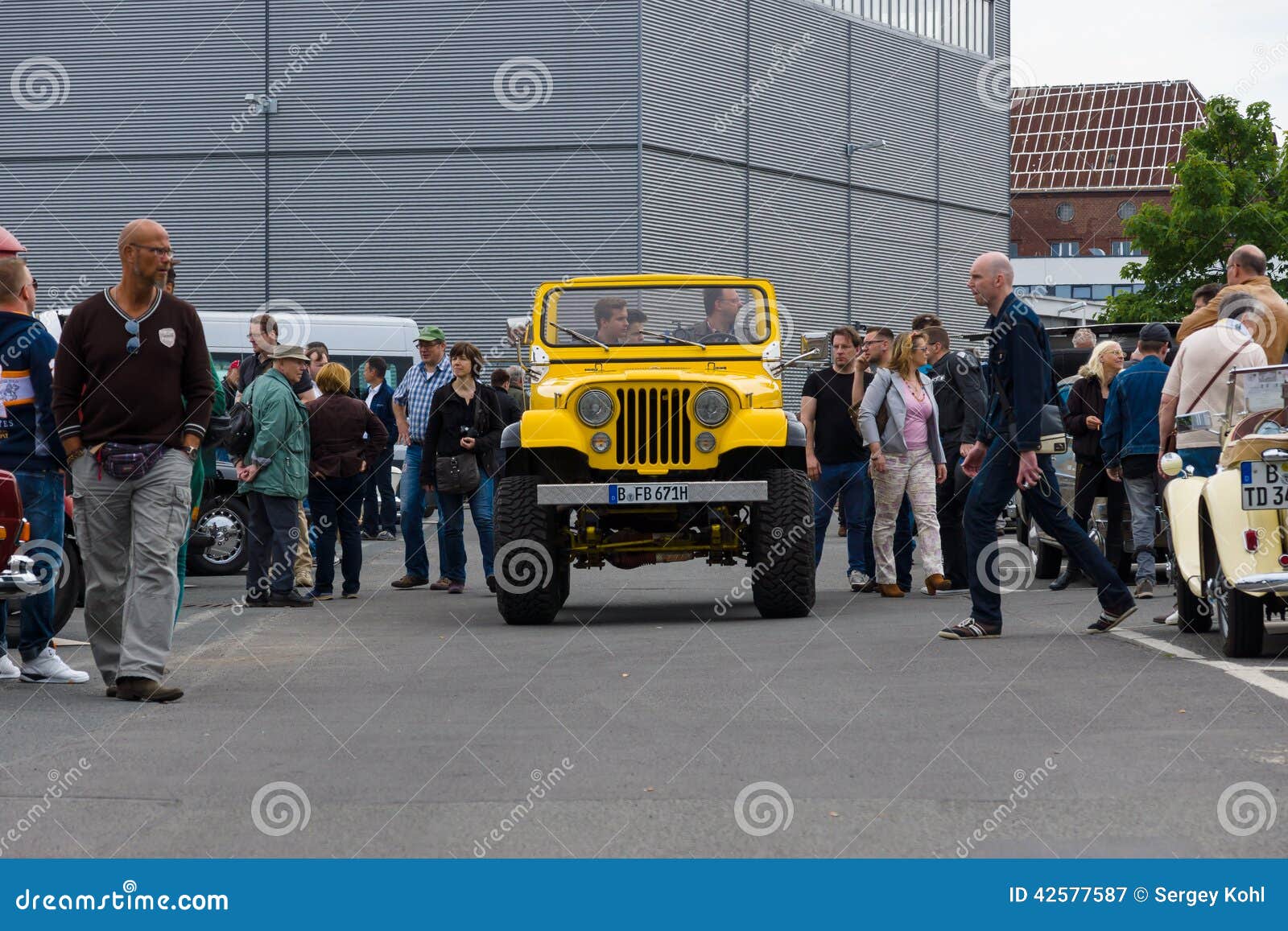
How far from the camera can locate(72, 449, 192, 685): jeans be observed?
8047mm

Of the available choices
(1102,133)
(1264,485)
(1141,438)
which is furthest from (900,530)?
(1102,133)

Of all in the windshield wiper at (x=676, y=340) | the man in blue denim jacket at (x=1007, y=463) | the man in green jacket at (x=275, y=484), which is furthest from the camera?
the man in green jacket at (x=275, y=484)

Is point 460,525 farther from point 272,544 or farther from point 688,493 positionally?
point 688,493

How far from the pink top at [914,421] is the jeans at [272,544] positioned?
14.5 ft

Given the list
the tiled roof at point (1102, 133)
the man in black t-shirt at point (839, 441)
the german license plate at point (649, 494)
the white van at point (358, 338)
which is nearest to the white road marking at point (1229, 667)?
the german license plate at point (649, 494)

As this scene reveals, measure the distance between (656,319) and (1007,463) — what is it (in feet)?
12.8

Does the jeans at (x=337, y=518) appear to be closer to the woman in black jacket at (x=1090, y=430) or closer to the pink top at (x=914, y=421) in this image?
the pink top at (x=914, y=421)

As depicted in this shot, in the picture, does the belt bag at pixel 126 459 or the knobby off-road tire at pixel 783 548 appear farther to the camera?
the knobby off-road tire at pixel 783 548

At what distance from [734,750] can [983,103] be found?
143ft

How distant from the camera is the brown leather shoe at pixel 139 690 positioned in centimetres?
801

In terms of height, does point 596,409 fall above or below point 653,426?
above

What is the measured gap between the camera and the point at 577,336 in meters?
13.2

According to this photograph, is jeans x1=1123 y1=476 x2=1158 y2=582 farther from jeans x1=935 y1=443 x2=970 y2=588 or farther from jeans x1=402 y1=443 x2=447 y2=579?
jeans x1=402 y1=443 x2=447 y2=579

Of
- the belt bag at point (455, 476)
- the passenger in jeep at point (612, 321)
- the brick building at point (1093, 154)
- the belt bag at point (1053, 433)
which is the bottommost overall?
the belt bag at point (455, 476)
